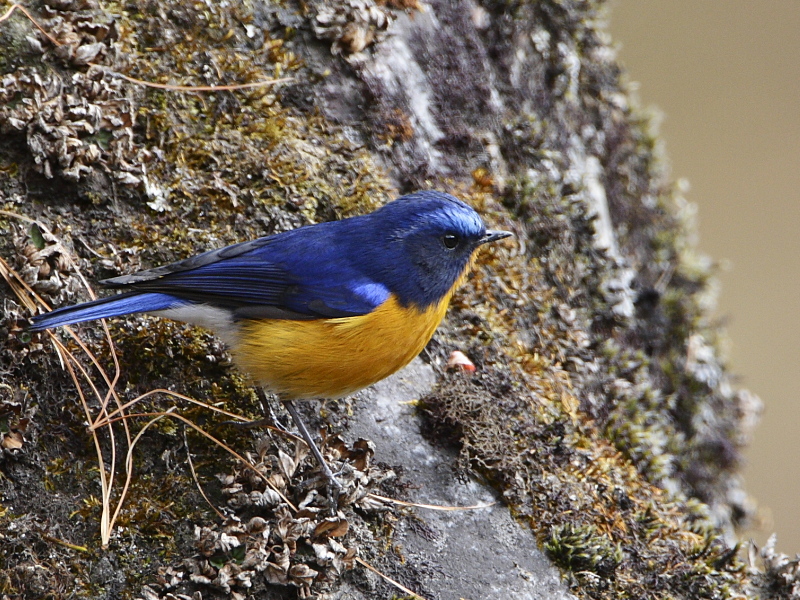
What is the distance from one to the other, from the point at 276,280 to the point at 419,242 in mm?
793

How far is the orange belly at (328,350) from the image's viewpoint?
369 centimetres

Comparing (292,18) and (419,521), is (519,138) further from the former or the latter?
(419,521)

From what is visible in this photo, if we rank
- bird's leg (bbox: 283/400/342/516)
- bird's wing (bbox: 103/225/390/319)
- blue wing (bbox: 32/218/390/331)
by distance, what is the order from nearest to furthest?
bird's leg (bbox: 283/400/342/516) → blue wing (bbox: 32/218/390/331) → bird's wing (bbox: 103/225/390/319)

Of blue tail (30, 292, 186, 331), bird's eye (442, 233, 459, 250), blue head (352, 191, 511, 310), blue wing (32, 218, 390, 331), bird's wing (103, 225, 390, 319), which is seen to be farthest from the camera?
bird's eye (442, 233, 459, 250)

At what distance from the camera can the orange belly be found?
3.69 meters

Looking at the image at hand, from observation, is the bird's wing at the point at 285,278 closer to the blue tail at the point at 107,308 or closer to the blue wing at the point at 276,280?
the blue wing at the point at 276,280

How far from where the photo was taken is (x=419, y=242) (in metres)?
4.17

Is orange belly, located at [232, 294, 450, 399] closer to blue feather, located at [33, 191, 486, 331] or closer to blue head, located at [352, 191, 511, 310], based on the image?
blue feather, located at [33, 191, 486, 331]

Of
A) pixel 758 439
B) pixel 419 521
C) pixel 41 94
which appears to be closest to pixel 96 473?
pixel 419 521

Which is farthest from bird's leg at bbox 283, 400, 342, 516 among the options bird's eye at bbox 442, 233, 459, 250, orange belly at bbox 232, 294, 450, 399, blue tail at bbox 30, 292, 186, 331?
bird's eye at bbox 442, 233, 459, 250

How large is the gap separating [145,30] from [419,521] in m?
3.01

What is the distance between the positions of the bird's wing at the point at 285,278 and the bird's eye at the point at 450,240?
1.47 feet

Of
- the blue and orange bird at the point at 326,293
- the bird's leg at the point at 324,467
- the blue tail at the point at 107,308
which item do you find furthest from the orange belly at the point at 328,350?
the blue tail at the point at 107,308

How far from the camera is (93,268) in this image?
3.83 m
